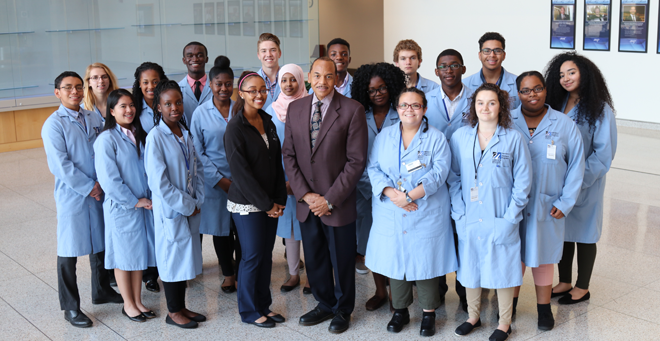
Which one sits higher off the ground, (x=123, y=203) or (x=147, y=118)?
(x=147, y=118)

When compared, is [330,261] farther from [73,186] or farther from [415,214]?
[73,186]

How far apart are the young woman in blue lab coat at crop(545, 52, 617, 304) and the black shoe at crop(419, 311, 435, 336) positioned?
1.00 m

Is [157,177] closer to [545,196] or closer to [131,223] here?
[131,223]

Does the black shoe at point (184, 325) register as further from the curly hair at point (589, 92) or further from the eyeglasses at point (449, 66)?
the curly hair at point (589, 92)

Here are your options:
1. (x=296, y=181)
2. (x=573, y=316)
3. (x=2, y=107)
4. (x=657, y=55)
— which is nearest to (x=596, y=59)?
(x=657, y=55)

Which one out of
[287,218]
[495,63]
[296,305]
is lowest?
[296,305]

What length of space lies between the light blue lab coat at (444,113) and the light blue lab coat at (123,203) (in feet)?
6.03

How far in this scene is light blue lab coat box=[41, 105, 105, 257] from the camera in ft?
11.3

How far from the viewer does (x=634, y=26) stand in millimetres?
8633

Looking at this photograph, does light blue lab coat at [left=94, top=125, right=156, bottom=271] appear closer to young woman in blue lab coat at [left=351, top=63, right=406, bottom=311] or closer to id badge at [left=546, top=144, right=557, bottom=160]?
young woman in blue lab coat at [left=351, top=63, right=406, bottom=311]

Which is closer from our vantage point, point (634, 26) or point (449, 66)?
point (449, 66)

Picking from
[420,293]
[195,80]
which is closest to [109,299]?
[195,80]

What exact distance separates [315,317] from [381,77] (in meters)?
1.53

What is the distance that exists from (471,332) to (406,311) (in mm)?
399
